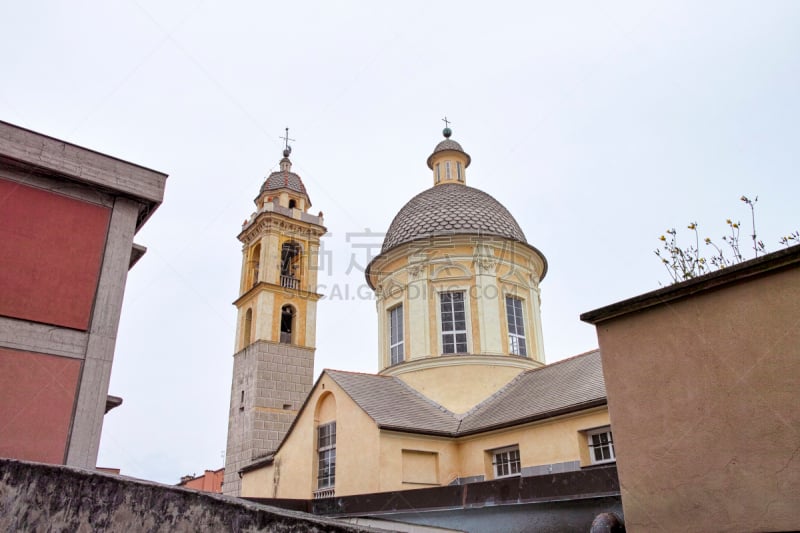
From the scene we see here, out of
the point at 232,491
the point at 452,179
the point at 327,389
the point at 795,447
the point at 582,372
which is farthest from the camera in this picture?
the point at 232,491

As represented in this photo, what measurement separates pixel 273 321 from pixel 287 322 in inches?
56.3

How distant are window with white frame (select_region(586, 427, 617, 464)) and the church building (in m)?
0.02

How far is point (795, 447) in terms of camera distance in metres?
5.27

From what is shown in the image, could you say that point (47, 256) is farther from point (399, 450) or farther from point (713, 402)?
point (713, 402)

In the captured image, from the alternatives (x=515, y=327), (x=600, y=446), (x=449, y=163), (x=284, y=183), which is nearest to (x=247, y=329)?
(x=284, y=183)

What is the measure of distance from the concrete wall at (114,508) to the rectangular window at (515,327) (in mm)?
16537

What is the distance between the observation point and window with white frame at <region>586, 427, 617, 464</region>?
44.1 feet

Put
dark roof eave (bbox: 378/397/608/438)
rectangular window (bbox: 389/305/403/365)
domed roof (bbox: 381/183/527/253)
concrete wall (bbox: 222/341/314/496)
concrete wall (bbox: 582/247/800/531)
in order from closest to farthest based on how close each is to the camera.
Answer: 1. concrete wall (bbox: 582/247/800/531)
2. dark roof eave (bbox: 378/397/608/438)
3. rectangular window (bbox: 389/305/403/365)
4. domed roof (bbox: 381/183/527/253)
5. concrete wall (bbox: 222/341/314/496)

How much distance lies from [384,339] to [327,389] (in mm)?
3756

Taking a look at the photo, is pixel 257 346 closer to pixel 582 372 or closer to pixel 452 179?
pixel 452 179

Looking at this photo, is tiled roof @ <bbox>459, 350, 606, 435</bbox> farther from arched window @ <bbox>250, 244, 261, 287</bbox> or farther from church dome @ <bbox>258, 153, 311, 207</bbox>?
church dome @ <bbox>258, 153, 311, 207</bbox>

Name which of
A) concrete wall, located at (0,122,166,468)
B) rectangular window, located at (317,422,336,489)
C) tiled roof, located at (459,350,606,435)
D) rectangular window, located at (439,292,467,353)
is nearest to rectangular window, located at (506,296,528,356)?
tiled roof, located at (459,350,606,435)

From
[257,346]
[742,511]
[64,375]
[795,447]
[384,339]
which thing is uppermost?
[257,346]

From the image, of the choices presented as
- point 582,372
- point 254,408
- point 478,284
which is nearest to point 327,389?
point 478,284
